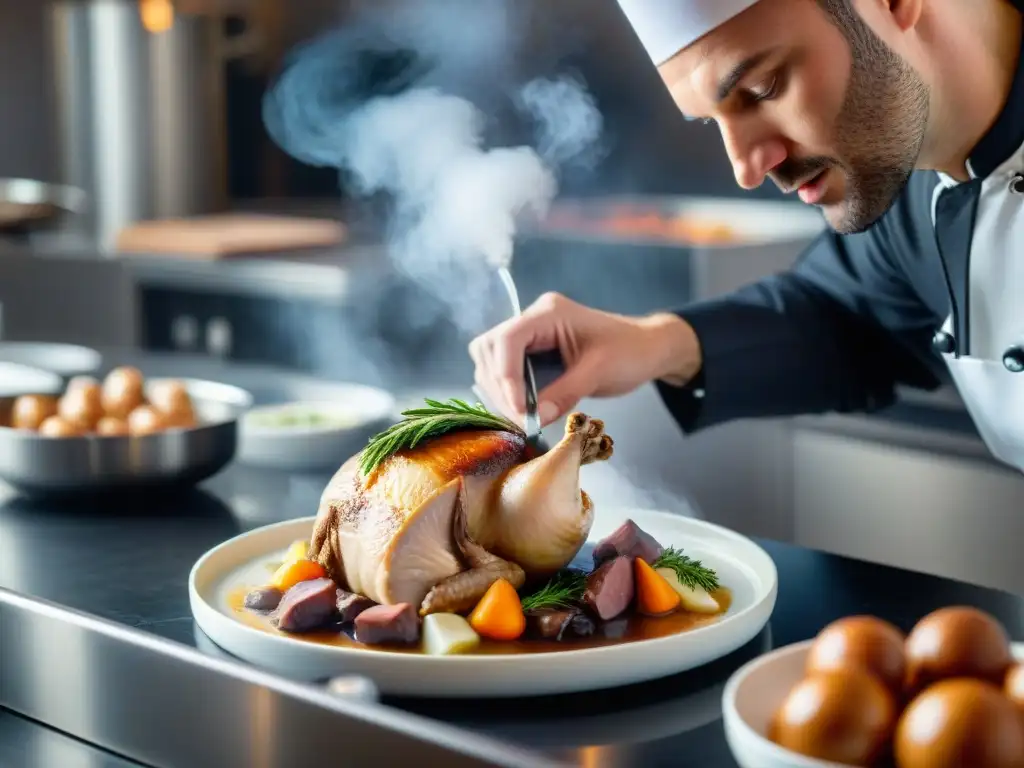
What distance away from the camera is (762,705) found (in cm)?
99

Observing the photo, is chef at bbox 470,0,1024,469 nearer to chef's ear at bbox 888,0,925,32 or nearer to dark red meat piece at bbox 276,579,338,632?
chef's ear at bbox 888,0,925,32

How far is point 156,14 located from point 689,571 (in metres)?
3.68

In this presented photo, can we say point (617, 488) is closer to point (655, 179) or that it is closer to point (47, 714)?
point (47, 714)

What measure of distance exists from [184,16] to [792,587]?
3.71 m

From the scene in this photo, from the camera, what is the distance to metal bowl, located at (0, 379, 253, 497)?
1.73 meters

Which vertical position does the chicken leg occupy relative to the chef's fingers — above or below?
below

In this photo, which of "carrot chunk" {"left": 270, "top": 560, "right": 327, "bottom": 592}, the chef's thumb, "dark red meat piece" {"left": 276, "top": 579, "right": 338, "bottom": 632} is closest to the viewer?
"dark red meat piece" {"left": 276, "top": 579, "right": 338, "bottom": 632}

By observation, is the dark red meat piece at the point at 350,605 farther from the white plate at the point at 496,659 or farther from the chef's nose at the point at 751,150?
the chef's nose at the point at 751,150

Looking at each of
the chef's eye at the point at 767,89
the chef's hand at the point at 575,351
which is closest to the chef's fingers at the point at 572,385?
the chef's hand at the point at 575,351

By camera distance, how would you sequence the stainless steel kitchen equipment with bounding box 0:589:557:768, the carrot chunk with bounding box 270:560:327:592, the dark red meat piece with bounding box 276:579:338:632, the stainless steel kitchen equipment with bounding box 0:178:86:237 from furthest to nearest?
the stainless steel kitchen equipment with bounding box 0:178:86:237
the carrot chunk with bounding box 270:560:327:592
the dark red meat piece with bounding box 276:579:338:632
the stainless steel kitchen equipment with bounding box 0:589:557:768

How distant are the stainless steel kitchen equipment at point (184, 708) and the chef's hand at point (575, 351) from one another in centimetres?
59

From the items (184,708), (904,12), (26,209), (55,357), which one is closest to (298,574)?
(184,708)

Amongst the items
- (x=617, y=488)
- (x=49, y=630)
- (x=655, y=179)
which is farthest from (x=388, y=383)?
(x=49, y=630)

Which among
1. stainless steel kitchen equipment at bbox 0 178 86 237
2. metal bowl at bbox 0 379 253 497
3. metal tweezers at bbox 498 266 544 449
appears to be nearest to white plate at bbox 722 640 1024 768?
metal tweezers at bbox 498 266 544 449
